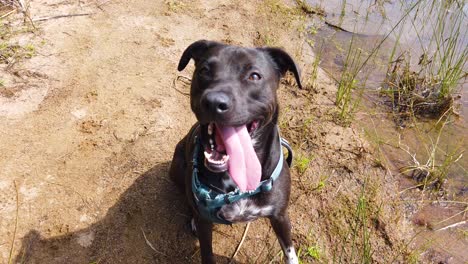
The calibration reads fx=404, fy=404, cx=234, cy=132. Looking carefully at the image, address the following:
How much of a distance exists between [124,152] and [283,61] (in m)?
2.08

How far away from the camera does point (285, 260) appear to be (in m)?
3.22

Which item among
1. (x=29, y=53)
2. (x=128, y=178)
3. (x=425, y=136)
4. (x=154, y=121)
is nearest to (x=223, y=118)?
(x=128, y=178)

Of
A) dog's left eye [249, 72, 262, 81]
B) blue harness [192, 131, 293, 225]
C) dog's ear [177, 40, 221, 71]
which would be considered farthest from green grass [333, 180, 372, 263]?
dog's ear [177, 40, 221, 71]

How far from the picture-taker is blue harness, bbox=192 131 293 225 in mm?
2760

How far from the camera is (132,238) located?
11.3ft

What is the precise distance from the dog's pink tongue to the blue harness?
17 centimetres

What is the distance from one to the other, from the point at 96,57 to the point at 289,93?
8.40 feet

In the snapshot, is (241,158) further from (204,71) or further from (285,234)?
(285,234)

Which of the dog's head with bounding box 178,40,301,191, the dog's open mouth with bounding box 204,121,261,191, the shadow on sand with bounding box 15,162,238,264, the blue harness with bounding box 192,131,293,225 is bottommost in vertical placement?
the shadow on sand with bounding box 15,162,238,264

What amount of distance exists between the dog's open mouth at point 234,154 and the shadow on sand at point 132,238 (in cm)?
118

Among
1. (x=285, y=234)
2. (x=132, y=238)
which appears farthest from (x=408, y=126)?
(x=132, y=238)

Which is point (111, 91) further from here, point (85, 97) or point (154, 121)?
point (154, 121)

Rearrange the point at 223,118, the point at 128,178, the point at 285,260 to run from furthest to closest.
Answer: the point at 128,178 → the point at 285,260 → the point at 223,118

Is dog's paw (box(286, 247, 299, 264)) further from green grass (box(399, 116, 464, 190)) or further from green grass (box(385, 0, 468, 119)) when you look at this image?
green grass (box(385, 0, 468, 119))
